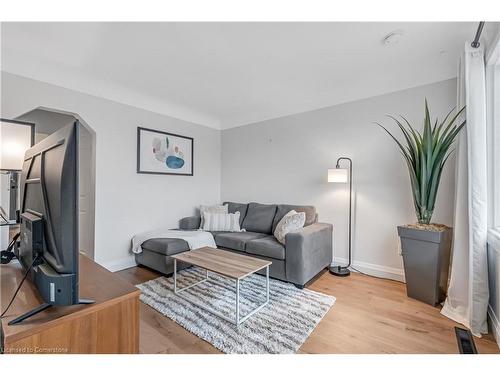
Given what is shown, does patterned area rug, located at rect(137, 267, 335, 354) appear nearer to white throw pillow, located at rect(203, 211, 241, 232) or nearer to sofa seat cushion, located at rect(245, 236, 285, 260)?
sofa seat cushion, located at rect(245, 236, 285, 260)

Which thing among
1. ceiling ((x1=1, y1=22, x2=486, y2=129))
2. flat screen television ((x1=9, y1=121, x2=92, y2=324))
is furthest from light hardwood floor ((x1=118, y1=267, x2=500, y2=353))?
ceiling ((x1=1, y1=22, x2=486, y2=129))

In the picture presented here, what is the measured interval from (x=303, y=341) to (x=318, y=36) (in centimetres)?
235

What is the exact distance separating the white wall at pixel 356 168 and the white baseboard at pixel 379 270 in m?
0.01

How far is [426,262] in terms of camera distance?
7.06 feet

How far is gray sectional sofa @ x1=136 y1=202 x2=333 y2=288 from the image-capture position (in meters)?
2.49

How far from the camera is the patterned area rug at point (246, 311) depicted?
64.4 inches

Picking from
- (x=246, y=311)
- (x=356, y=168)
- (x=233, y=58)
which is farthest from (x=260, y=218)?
(x=233, y=58)

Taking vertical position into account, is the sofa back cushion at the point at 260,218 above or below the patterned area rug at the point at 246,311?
above

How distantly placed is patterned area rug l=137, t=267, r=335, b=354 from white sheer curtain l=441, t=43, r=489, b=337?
1028 millimetres

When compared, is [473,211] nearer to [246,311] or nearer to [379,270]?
[379,270]

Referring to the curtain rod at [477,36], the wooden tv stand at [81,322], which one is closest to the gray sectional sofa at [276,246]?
the wooden tv stand at [81,322]

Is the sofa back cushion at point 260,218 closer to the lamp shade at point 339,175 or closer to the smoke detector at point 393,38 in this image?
the lamp shade at point 339,175

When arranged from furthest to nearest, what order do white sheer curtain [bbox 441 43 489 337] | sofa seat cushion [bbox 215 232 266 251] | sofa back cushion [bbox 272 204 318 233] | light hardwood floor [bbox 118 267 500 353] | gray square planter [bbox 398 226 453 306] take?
sofa back cushion [bbox 272 204 318 233], sofa seat cushion [bbox 215 232 266 251], gray square planter [bbox 398 226 453 306], white sheer curtain [bbox 441 43 489 337], light hardwood floor [bbox 118 267 500 353]

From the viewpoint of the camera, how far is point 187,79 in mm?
2777
